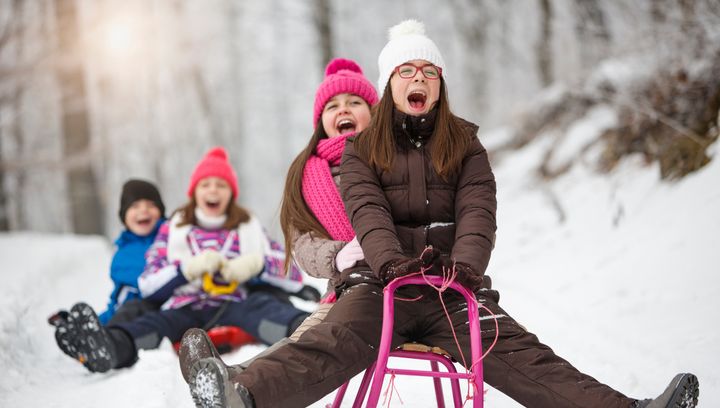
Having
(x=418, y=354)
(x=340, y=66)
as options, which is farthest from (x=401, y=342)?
(x=340, y=66)

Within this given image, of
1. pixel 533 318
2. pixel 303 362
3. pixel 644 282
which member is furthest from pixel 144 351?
pixel 644 282

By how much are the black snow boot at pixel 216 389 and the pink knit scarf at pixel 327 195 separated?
101 centimetres

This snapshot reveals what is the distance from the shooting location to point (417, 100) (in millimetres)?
2594

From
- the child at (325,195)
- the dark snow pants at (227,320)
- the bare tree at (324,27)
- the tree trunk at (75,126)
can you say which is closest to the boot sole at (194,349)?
the child at (325,195)

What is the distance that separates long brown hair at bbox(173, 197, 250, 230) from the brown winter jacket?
2372mm

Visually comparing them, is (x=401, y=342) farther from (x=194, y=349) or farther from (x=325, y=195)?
(x=325, y=195)

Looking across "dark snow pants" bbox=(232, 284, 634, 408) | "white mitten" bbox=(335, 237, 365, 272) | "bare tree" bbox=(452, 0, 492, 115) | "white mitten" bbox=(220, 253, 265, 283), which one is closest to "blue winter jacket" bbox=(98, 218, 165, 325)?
"white mitten" bbox=(220, 253, 265, 283)

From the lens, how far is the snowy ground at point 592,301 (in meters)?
3.21

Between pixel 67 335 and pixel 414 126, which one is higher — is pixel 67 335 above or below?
below

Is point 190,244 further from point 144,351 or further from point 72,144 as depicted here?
point 72,144

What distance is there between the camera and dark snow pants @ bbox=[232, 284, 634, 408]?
6.43 feet

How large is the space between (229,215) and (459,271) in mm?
3125

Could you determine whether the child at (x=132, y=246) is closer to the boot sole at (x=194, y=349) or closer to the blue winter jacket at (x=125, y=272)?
the blue winter jacket at (x=125, y=272)

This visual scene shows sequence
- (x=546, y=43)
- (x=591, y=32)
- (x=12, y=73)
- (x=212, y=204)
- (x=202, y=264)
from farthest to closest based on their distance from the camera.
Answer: (x=546, y=43) → (x=12, y=73) → (x=591, y=32) → (x=212, y=204) → (x=202, y=264)
